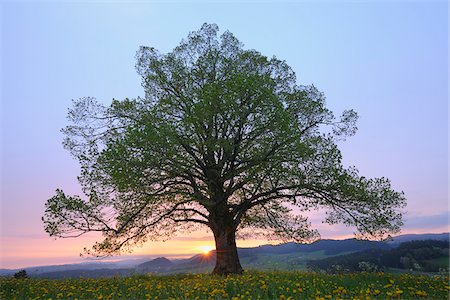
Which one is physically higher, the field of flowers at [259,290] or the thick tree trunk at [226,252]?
the thick tree trunk at [226,252]

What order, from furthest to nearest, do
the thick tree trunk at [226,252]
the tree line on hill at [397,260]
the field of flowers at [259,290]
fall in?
the thick tree trunk at [226,252] → the tree line on hill at [397,260] → the field of flowers at [259,290]

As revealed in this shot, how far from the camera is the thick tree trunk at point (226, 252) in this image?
2400cm

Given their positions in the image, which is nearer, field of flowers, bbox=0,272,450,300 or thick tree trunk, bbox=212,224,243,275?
field of flowers, bbox=0,272,450,300

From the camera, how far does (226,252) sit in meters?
24.5

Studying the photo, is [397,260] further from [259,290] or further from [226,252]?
[259,290]

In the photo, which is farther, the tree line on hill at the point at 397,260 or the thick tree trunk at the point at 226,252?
the thick tree trunk at the point at 226,252

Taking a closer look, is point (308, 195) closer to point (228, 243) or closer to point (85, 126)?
point (228, 243)

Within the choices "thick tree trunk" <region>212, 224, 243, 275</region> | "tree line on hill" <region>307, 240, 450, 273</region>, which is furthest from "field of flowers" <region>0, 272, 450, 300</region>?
"thick tree trunk" <region>212, 224, 243, 275</region>

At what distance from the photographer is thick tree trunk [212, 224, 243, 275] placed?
2400 centimetres

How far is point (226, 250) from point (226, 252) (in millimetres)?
124

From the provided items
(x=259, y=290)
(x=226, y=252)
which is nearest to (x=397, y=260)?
(x=226, y=252)

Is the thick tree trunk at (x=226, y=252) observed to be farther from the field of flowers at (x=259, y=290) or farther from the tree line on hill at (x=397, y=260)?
the field of flowers at (x=259, y=290)

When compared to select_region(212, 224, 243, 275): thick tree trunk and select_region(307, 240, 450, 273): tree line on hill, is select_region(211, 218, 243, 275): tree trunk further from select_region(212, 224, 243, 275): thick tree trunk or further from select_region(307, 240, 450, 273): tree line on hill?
select_region(307, 240, 450, 273): tree line on hill

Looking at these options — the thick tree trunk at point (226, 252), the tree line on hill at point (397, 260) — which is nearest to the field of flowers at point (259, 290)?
the tree line on hill at point (397, 260)
